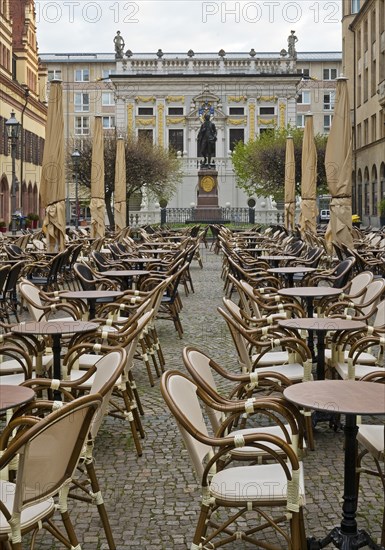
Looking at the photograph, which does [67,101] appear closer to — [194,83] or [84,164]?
[194,83]

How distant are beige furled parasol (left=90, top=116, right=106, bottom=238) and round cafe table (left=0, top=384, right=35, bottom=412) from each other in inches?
605

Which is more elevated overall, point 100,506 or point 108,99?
point 108,99

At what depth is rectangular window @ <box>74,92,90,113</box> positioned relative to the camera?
74750 millimetres

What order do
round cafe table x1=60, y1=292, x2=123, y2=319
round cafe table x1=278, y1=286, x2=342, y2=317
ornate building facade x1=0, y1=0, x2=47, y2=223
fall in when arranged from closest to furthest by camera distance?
round cafe table x1=278, y1=286, x2=342, y2=317, round cafe table x1=60, y1=292, x2=123, y2=319, ornate building facade x1=0, y1=0, x2=47, y2=223

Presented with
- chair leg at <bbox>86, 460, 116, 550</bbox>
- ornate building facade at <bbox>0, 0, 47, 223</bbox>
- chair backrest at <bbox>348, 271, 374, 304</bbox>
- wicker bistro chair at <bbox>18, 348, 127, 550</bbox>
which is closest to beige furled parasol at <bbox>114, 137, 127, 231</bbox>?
chair backrest at <bbox>348, 271, 374, 304</bbox>

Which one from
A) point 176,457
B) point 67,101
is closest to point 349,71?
point 67,101

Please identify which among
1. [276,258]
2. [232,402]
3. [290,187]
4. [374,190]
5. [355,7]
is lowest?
[232,402]

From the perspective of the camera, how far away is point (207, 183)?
39344mm

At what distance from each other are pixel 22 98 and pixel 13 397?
157 ft

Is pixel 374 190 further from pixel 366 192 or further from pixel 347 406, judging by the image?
pixel 347 406

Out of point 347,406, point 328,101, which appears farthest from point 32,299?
point 328,101

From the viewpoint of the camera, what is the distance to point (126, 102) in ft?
208

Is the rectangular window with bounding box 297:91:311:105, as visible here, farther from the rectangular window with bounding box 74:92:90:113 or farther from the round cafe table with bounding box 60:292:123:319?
the round cafe table with bounding box 60:292:123:319

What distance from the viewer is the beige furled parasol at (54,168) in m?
13.5
